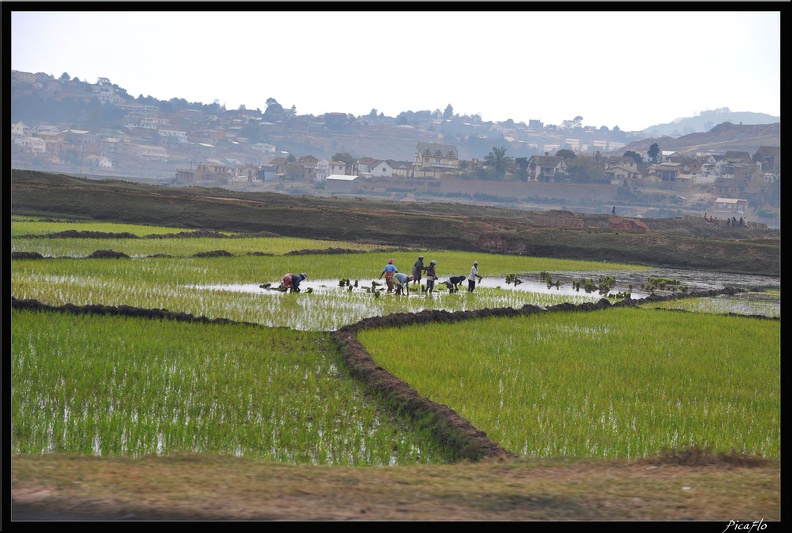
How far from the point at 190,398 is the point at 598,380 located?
4.23 metres

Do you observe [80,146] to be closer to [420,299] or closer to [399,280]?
[399,280]

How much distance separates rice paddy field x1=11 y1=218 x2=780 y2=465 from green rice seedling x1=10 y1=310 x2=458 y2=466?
3cm

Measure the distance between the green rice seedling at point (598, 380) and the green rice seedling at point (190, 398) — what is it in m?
0.80

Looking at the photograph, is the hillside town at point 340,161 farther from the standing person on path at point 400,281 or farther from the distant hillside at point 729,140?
the standing person on path at point 400,281

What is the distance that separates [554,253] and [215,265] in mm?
14775

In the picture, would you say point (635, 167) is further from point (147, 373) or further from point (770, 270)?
point (147, 373)

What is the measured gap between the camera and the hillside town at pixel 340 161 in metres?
80.4

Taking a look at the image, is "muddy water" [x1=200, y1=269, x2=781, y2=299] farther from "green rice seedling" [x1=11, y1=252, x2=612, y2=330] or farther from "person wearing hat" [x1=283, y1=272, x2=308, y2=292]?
"person wearing hat" [x1=283, y1=272, x2=308, y2=292]

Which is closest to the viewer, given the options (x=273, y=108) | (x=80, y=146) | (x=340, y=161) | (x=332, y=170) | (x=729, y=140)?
(x=332, y=170)

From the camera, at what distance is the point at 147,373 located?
8.38m

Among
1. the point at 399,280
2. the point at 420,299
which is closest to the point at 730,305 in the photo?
the point at 420,299

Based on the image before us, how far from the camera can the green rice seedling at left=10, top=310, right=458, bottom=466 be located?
6.23m

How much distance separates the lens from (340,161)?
324ft

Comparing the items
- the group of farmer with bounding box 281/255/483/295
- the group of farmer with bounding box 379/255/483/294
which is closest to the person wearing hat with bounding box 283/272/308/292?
the group of farmer with bounding box 281/255/483/295
